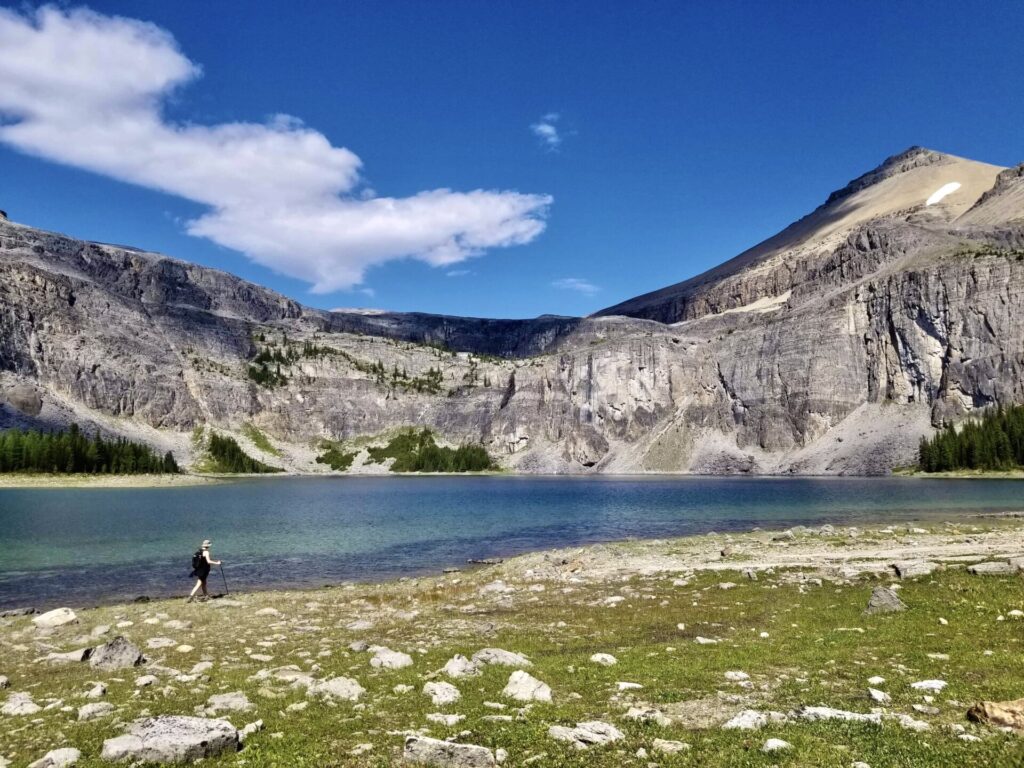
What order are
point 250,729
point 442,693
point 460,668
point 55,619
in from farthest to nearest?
point 55,619, point 460,668, point 442,693, point 250,729

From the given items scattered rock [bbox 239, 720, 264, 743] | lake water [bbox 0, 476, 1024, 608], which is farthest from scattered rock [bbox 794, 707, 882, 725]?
lake water [bbox 0, 476, 1024, 608]

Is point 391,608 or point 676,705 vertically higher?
point 676,705

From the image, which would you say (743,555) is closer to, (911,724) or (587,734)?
(911,724)

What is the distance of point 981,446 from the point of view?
15888 cm

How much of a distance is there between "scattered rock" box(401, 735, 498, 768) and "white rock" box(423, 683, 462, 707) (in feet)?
10.8

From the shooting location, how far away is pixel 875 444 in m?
193

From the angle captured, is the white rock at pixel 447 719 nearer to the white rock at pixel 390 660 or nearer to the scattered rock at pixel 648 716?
the scattered rock at pixel 648 716

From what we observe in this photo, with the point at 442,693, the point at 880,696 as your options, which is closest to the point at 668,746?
the point at 880,696

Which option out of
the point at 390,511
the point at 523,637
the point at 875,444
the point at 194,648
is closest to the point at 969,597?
the point at 523,637

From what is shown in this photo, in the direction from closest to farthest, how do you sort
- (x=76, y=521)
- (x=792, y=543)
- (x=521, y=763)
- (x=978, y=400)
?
1. (x=521, y=763)
2. (x=792, y=543)
3. (x=76, y=521)
4. (x=978, y=400)

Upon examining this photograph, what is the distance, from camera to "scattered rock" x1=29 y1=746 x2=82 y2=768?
10.3 meters

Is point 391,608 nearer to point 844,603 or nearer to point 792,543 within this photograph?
point 844,603

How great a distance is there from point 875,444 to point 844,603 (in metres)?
193

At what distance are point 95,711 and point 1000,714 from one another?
16.3m
